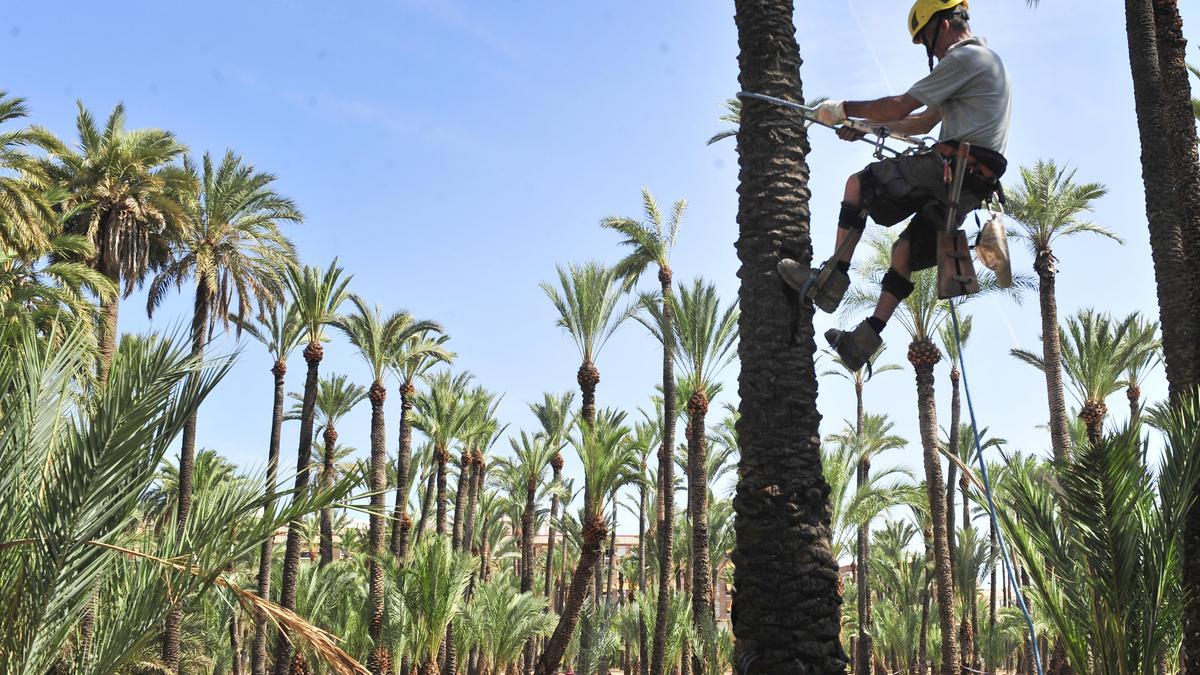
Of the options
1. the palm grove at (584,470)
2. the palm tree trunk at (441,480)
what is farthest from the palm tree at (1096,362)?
the palm tree trunk at (441,480)

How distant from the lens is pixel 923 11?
534 cm

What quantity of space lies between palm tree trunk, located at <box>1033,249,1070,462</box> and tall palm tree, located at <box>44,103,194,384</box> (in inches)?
908

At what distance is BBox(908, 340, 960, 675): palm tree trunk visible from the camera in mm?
26516

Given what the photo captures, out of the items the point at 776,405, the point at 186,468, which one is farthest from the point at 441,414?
the point at 776,405

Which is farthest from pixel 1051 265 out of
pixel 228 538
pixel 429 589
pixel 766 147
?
pixel 228 538

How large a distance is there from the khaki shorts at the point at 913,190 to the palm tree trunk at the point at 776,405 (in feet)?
1.77

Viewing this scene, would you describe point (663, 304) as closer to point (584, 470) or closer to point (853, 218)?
point (584, 470)

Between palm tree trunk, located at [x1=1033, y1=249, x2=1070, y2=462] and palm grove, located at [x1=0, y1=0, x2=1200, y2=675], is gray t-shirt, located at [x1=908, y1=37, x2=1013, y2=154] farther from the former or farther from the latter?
palm tree trunk, located at [x1=1033, y1=249, x2=1070, y2=462]

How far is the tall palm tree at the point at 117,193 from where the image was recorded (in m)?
26.7

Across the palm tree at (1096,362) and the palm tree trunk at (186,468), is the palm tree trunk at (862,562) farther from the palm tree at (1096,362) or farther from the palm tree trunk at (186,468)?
the palm tree trunk at (186,468)

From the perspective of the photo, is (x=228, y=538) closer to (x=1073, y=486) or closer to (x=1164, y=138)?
(x=1073, y=486)

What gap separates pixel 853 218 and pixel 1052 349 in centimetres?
2165

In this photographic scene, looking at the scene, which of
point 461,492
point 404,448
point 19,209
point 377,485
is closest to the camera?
point 19,209

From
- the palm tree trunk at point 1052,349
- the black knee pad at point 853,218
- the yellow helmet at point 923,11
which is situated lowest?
the black knee pad at point 853,218
